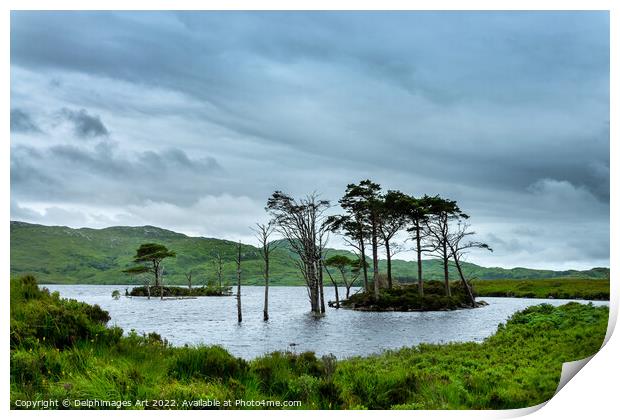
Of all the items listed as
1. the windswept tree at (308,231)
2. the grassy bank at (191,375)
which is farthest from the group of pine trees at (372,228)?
the grassy bank at (191,375)

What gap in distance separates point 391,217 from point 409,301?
33.9 ft

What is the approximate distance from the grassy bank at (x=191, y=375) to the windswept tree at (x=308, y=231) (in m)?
9.60

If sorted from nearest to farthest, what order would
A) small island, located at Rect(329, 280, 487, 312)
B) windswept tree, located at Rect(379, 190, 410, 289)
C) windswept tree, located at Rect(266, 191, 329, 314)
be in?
windswept tree, located at Rect(266, 191, 329, 314) < windswept tree, located at Rect(379, 190, 410, 289) < small island, located at Rect(329, 280, 487, 312)

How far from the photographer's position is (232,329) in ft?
80.4

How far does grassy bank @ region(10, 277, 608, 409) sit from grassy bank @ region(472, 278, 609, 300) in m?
32.5

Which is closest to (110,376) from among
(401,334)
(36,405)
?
(36,405)

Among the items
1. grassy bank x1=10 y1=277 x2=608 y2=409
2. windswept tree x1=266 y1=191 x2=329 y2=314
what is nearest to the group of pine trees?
windswept tree x1=266 y1=191 x2=329 y2=314

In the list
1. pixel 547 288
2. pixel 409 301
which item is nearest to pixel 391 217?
pixel 409 301

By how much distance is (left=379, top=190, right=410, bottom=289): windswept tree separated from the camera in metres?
27.9

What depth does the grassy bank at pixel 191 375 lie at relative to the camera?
8.08 meters

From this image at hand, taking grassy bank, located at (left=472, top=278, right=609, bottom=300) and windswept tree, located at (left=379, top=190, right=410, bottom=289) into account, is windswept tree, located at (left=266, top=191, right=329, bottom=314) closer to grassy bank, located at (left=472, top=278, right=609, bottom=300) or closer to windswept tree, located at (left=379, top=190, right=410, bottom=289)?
windswept tree, located at (left=379, top=190, right=410, bottom=289)

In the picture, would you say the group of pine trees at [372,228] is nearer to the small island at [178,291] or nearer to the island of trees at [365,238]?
the island of trees at [365,238]

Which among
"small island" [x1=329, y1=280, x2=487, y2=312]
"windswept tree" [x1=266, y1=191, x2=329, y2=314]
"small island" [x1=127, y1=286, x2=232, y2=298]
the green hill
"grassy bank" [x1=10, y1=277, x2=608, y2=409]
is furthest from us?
"small island" [x1=127, y1=286, x2=232, y2=298]
